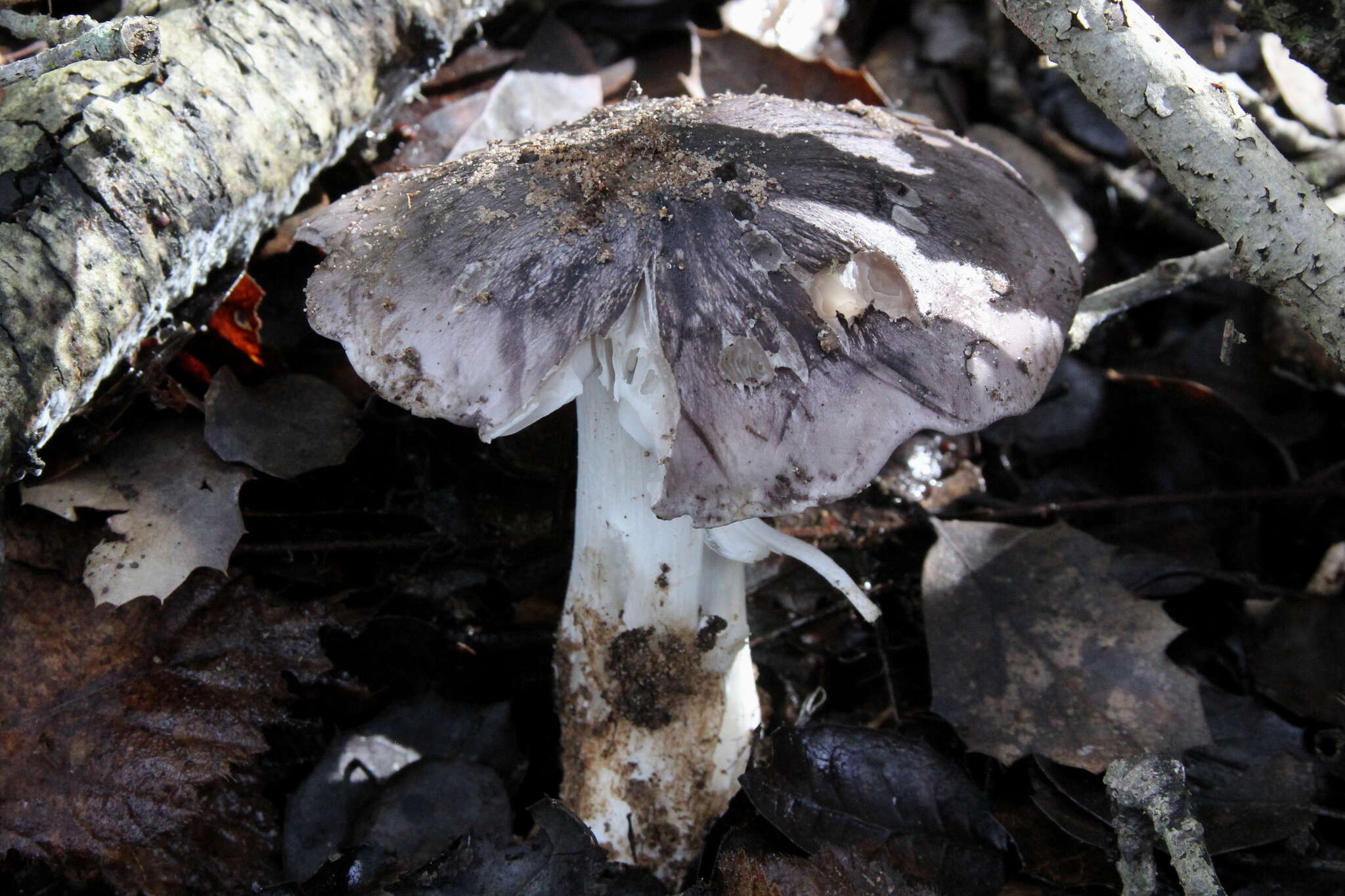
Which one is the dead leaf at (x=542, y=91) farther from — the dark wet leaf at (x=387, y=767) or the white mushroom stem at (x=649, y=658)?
the dark wet leaf at (x=387, y=767)

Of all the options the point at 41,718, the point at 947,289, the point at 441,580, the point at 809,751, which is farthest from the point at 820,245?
the point at 41,718

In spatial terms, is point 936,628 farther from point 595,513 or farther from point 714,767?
point 595,513

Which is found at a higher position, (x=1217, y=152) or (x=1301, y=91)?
(x=1217, y=152)

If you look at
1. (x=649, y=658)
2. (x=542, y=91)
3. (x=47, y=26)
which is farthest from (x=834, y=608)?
(x=47, y=26)

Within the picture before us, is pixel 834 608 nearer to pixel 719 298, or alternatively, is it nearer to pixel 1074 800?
pixel 1074 800

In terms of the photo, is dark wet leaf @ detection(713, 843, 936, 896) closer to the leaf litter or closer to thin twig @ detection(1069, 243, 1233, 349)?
the leaf litter

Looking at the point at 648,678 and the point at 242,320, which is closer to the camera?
the point at 648,678

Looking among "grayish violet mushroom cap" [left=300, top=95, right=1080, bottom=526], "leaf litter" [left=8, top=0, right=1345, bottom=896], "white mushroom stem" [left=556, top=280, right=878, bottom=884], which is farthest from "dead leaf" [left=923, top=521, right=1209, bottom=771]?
"grayish violet mushroom cap" [left=300, top=95, right=1080, bottom=526]
